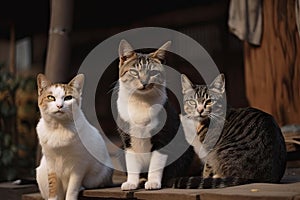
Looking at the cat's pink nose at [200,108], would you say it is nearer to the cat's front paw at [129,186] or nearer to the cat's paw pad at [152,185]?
the cat's paw pad at [152,185]

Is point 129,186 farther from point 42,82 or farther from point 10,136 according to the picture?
point 10,136

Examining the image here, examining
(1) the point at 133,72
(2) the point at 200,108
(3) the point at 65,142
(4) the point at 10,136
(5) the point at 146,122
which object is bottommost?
(4) the point at 10,136

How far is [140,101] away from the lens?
126 inches

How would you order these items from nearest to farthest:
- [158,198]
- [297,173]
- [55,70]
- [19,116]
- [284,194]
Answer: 1. [284,194]
2. [158,198]
3. [297,173]
4. [55,70]
5. [19,116]

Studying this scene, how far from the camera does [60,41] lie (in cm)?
427

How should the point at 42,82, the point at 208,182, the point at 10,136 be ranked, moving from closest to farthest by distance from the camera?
the point at 208,182 → the point at 42,82 → the point at 10,136

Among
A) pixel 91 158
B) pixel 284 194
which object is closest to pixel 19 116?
pixel 91 158

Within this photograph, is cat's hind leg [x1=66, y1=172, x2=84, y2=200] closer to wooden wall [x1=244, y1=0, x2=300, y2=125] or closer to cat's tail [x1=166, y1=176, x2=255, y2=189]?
cat's tail [x1=166, y1=176, x2=255, y2=189]

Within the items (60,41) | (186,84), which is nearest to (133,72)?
(186,84)

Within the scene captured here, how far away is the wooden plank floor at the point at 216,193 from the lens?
2.57 meters

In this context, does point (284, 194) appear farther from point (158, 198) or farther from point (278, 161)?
point (158, 198)

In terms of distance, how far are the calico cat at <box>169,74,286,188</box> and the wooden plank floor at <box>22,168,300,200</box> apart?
0.11 meters

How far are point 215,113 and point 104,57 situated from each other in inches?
192

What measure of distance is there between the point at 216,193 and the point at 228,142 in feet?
1.77
